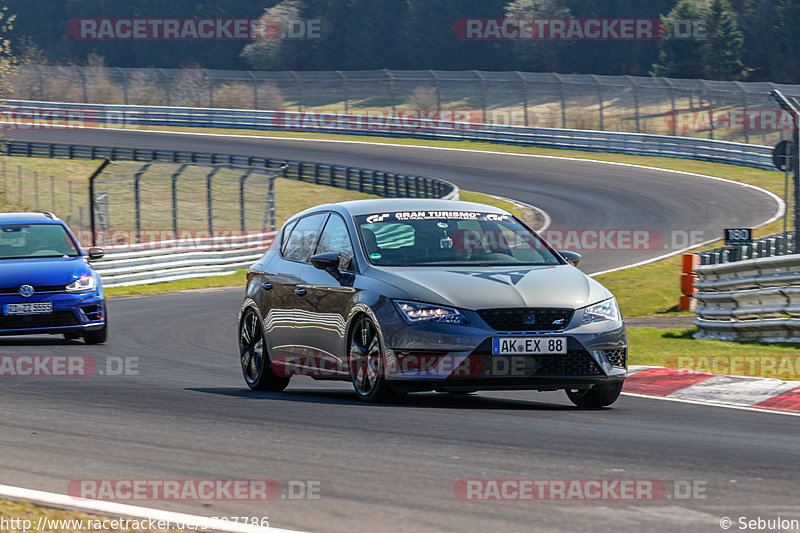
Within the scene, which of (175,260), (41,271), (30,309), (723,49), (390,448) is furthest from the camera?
(723,49)

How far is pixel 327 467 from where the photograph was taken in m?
6.11

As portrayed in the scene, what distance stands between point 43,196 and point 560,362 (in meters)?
35.4

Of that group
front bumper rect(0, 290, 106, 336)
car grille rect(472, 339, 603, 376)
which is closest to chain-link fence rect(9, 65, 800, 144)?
front bumper rect(0, 290, 106, 336)

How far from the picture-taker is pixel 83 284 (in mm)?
14609

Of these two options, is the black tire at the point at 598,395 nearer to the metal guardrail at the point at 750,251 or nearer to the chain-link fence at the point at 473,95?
the metal guardrail at the point at 750,251

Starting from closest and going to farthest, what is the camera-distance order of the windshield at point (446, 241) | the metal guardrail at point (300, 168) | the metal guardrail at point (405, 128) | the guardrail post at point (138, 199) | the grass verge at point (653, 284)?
the windshield at point (446, 241) → the grass verge at point (653, 284) → the guardrail post at point (138, 199) → the metal guardrail at point (300, 168) → the metal guardrail at point (405, 128)

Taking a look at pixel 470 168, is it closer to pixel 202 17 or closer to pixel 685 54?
pixel 685 54

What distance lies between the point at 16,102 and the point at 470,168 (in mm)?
30351
